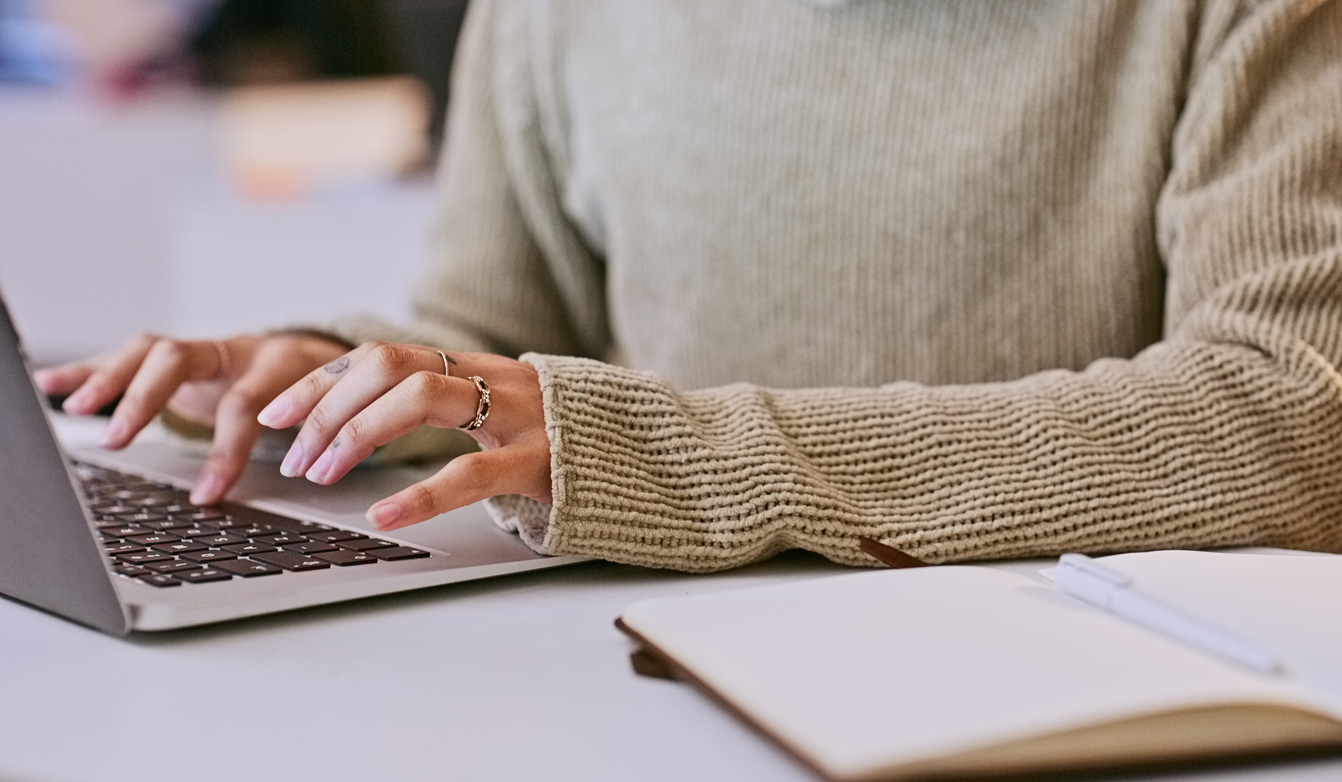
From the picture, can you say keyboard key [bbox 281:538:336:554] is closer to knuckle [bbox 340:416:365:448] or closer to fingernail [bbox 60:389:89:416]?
knuckle [bbox 340:416:365:448]

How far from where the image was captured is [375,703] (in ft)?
1.32

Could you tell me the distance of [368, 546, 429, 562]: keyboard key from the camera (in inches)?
20.8

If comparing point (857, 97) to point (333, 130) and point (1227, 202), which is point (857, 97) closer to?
point (1227, 202)

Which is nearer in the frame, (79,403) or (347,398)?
(347,398)

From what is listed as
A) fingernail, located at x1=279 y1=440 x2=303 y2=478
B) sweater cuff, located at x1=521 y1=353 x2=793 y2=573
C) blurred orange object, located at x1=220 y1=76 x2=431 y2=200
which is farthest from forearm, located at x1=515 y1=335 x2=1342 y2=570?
blurred orange object, located at x1=220 y1=76 x2=431 y2=200

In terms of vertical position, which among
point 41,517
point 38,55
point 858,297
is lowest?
point 38,55

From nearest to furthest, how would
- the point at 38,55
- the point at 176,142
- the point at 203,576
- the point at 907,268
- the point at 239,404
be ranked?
the point at 203,576 < the point at 239,404 < the point at 907,268 < the point at 176,142 < the point at 38,55

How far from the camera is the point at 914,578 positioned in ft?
1.56

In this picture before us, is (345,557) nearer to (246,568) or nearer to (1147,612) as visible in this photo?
(246,568)

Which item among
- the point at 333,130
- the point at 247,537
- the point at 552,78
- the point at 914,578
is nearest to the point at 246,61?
the point at 333,130

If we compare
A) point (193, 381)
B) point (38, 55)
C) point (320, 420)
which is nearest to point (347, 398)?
point (320, 420)

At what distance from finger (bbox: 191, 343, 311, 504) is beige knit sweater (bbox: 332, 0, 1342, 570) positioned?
0.07m

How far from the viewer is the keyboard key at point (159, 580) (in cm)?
47

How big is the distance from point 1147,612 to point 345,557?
309 mm
